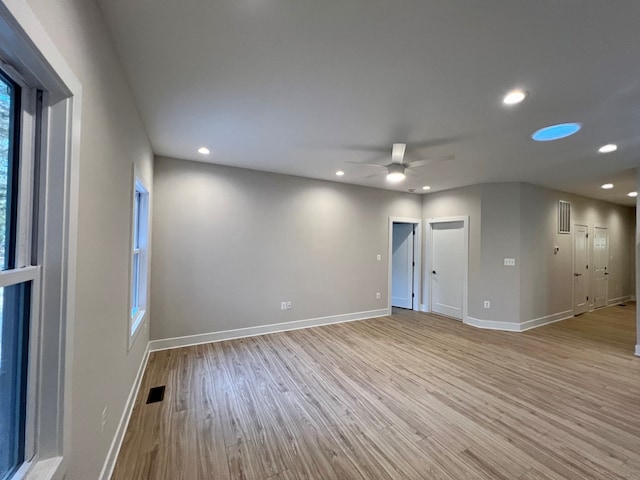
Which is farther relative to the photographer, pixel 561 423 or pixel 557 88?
pixel 561 423

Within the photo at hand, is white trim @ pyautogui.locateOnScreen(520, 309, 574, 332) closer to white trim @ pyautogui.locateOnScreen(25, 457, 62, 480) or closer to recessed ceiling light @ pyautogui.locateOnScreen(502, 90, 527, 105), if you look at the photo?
recessed ceiling light @ pyautogui.locateOnScreen(502, 90, 527, 105)

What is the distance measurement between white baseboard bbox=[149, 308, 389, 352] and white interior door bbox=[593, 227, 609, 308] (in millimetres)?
5142

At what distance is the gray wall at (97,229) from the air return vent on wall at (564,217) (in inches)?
277

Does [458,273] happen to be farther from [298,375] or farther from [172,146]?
[172,146]

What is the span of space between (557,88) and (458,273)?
12.8 feet

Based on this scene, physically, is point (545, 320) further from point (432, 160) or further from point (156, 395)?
point (156, 395)

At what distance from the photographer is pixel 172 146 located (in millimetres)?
3205

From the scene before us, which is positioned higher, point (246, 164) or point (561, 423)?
point (246, 164)

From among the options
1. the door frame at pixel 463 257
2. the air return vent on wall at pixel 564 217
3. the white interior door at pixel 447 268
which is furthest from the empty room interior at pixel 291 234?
the air return vent on wall at pixel 564 217

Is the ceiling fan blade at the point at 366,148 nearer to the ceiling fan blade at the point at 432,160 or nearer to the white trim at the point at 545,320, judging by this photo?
the ceiling fan blade at the point at 432,160

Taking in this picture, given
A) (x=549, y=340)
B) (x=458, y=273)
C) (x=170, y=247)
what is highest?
(x=170, y=247)

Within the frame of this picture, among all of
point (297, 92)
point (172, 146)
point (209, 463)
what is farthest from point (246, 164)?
point (209, 463)

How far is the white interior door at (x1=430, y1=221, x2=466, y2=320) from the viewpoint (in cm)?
516

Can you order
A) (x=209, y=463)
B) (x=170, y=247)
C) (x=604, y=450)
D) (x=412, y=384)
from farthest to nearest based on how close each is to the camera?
(x=170, y=247) → (x=412, y=384) → (x=604, y=450) → (x=209, y=463)
